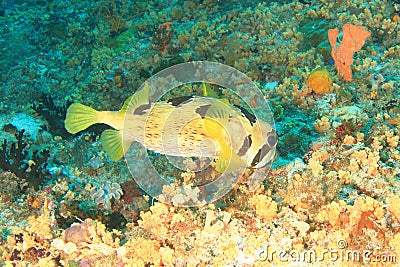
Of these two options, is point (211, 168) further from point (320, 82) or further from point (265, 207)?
point (320, 82)

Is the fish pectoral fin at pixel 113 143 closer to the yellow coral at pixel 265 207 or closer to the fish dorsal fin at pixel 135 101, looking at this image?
the fish dorsal fin at pixel 135 101

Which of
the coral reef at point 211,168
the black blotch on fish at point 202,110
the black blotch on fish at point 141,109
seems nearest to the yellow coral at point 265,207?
the coral reef at point 211,168

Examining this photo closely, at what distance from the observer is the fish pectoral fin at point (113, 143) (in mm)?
4023

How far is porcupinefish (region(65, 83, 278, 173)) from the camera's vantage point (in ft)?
10.7

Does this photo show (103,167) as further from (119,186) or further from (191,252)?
(191,252)

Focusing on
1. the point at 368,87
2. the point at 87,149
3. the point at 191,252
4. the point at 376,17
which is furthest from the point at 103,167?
the point at 376,17

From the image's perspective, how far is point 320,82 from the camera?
538 cm

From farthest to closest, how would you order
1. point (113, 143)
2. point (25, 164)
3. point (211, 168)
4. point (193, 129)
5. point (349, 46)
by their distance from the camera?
1. point (349, 46)
2. point (25, 164)
3. point (211, 168)
4. point (113, 143)
5. point (193, 129)

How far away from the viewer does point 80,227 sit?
3.66 metres

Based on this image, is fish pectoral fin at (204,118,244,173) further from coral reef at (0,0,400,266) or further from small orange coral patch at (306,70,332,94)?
small orange coral patch at (306,70,332,94)

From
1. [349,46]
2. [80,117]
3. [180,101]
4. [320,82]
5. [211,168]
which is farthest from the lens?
[349,46]

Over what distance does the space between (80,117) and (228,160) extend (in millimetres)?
1991

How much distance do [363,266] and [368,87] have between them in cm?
344

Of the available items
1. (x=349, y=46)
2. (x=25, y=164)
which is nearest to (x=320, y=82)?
(x=349, y=46)
